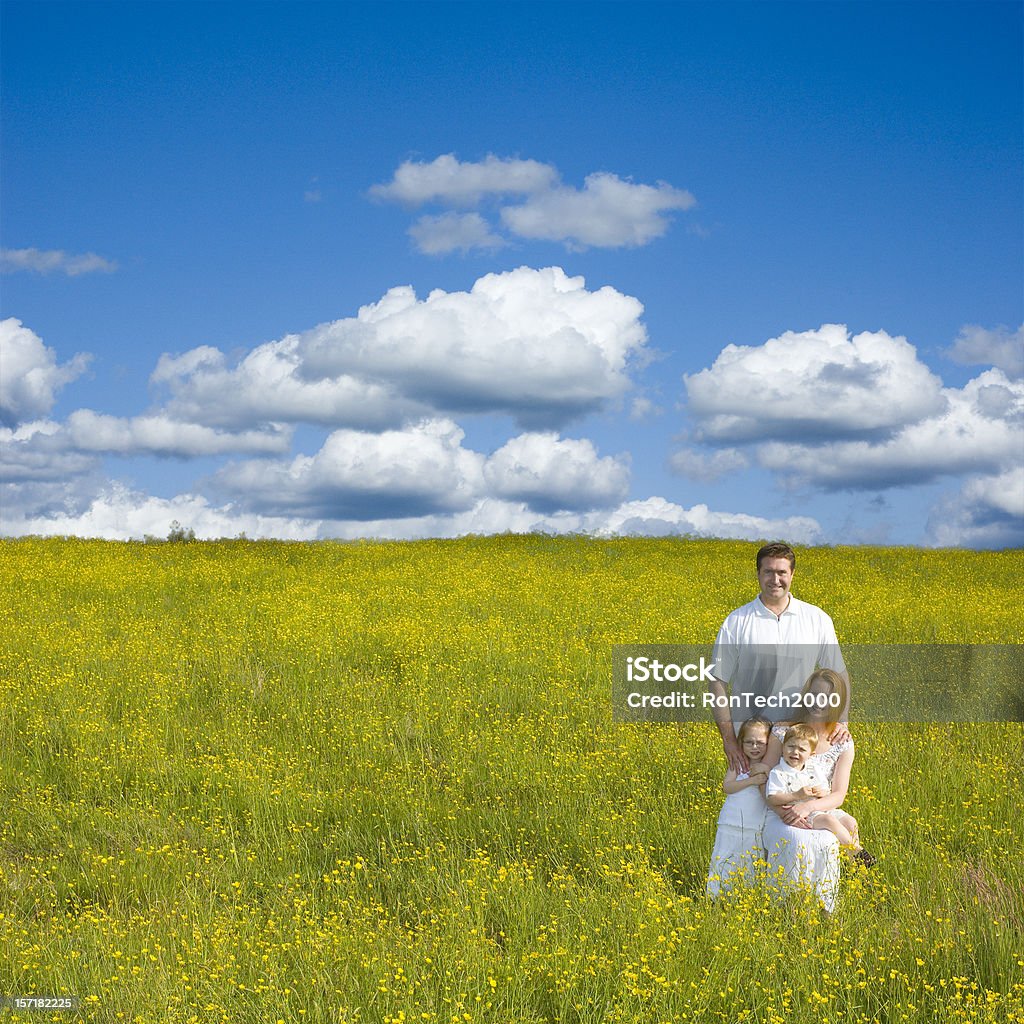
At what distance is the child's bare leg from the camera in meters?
4.80

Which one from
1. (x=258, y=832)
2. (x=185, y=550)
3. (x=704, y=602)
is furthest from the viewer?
(x=185, y=550)

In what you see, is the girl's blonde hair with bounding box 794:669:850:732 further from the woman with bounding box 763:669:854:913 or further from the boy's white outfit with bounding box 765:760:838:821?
the boy's white outfit with bounding box 765:760:838:821

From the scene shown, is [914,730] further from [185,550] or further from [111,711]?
[185,550]

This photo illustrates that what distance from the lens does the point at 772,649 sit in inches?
202

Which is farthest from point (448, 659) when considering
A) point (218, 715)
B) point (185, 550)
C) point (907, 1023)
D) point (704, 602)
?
point (185, 550)

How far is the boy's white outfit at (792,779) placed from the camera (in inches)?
187

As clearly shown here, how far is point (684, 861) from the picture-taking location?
570 centimetres

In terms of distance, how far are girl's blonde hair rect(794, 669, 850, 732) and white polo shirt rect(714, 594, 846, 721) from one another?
0.22 ft

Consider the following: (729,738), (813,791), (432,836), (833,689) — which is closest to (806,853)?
(813,791)

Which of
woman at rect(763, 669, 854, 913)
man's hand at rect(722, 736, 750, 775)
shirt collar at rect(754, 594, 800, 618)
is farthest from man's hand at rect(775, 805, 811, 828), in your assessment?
shirt collar at rect(754, 594, 800, 618)

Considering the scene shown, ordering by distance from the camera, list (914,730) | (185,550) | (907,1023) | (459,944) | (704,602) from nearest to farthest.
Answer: (907,1023)
(459,944)
(914,730)
(704,602)
(185,550)

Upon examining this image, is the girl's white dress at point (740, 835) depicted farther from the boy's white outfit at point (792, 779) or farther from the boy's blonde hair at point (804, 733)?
the boy's blonde hair at point (804, 733)

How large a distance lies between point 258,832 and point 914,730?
6127 mm

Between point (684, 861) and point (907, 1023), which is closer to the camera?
point (907, 1023)
